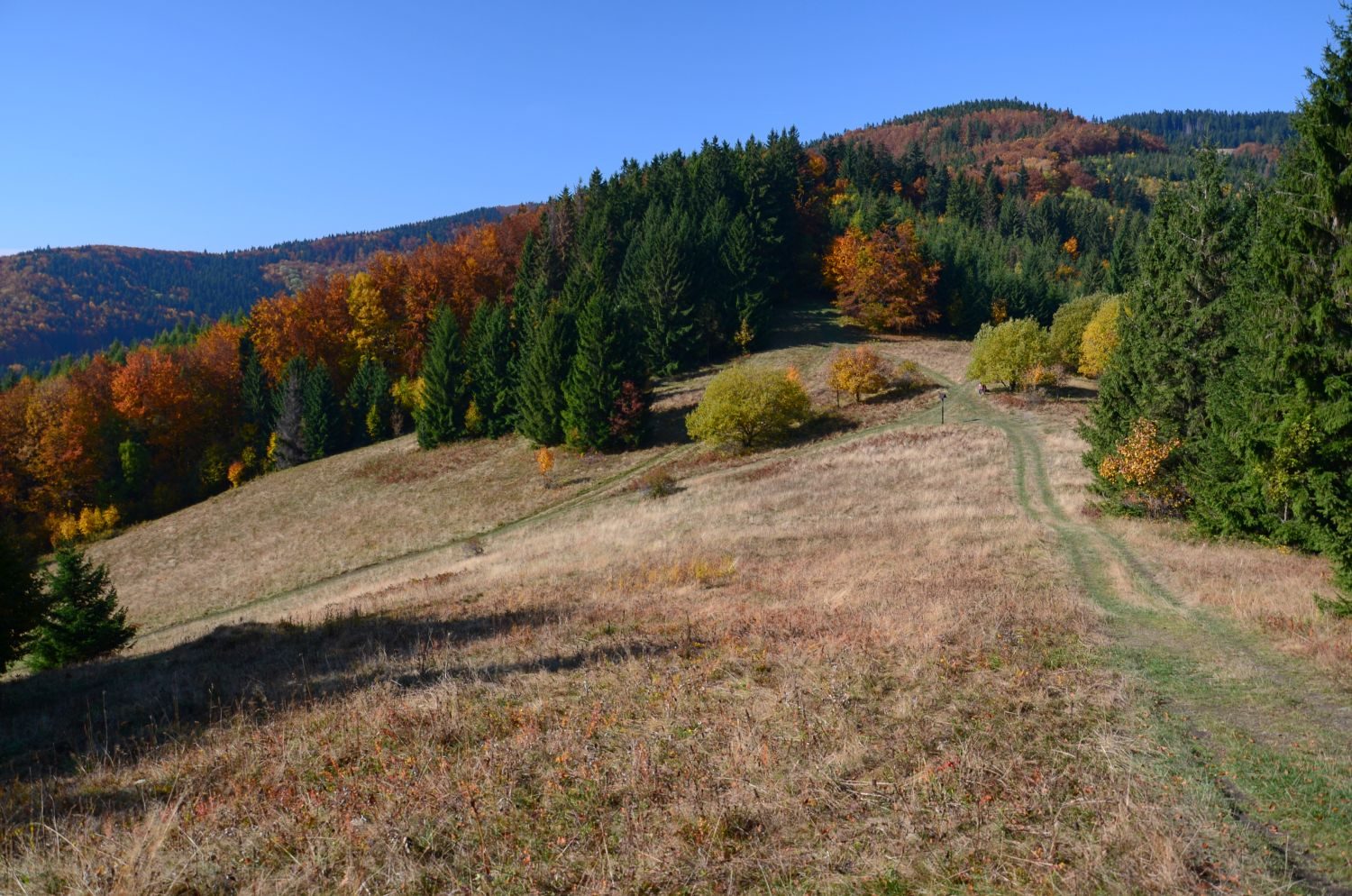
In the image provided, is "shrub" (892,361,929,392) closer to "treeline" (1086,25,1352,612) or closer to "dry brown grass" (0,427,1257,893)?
"treeline" (1086,25,1352,612)

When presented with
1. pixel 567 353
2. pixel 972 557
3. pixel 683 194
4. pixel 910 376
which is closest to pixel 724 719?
pixel 972 557

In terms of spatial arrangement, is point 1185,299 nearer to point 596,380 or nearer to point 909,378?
point 909,378

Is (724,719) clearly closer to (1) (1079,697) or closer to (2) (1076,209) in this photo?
(1) (1079,697)

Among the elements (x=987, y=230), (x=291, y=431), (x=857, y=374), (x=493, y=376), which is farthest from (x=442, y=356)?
(x=987, y=230)

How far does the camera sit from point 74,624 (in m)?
21.0

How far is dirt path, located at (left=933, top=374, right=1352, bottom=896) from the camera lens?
18.8 feet

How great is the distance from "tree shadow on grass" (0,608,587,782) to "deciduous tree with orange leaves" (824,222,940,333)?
66.3m

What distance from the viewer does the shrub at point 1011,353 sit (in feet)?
171

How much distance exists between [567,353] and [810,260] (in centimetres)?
4604

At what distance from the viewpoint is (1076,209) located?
15025cm

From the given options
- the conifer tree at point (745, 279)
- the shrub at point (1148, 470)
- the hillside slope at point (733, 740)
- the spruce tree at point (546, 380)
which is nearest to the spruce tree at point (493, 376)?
the spruce tree at point (546, 380)

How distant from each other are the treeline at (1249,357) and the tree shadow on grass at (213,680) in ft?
52.4

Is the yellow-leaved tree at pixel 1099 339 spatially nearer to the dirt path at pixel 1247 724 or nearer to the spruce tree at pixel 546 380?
the spruce tree at pixel 546 380

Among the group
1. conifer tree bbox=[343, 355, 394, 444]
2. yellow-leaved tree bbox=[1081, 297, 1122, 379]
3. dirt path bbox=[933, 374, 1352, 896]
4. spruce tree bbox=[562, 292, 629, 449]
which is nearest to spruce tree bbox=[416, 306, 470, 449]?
conifer tree bbox=[343, 355, 394, 444]
